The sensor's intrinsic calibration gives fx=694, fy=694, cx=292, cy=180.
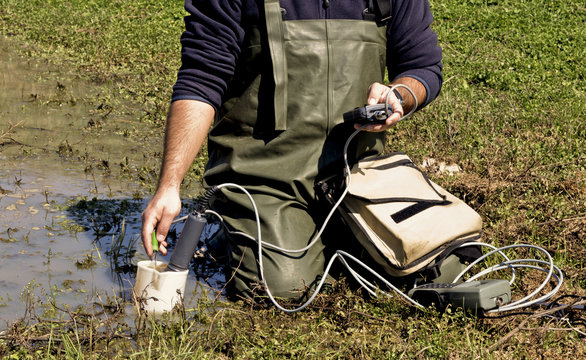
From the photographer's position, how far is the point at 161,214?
323 cm

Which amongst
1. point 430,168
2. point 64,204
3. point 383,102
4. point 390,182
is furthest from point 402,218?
point 64,204

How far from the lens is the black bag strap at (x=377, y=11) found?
3.79 metres

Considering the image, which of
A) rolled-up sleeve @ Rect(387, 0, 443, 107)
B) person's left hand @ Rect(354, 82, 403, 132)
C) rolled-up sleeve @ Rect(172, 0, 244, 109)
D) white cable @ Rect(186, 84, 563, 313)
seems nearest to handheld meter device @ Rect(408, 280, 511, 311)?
white cable @ Rect(186, 84, 563, 313)

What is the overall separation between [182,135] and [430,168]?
2.42 metres

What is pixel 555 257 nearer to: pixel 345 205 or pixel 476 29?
pixel 345 205

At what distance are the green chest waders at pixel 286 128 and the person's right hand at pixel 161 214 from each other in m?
0.58

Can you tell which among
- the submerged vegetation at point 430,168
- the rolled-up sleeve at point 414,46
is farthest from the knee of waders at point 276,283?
the rolled-up sleeve at point 414,46

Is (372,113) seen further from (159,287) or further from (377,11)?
(159,287)

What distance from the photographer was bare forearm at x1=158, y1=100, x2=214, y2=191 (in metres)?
3.35

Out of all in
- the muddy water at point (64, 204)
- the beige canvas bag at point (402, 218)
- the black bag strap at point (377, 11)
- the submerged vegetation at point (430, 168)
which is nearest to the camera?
the submerged vegetation at point (430, 168)

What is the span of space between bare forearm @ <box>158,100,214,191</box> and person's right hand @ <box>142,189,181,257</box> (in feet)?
0.33

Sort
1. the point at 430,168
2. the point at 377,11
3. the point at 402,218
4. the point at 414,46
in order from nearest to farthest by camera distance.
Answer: the point at 402,218
the point at 377,11
the point at 414,46
the point at 430,168

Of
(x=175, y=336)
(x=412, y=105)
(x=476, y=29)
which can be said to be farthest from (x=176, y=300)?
(x=476, y=29)

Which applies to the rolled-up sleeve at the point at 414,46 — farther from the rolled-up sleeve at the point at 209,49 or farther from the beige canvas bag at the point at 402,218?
the rolled-up sleeve at the point at 209,49
